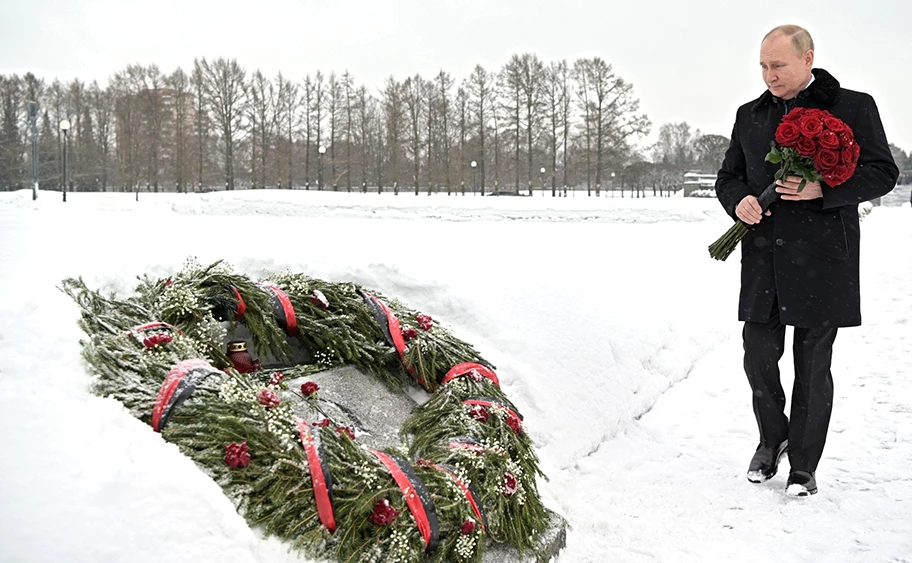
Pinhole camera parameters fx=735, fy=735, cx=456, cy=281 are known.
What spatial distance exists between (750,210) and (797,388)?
34.9 inches

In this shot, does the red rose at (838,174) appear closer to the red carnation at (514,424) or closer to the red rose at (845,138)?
the red rose at (845,138)

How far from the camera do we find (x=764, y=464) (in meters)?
3.62

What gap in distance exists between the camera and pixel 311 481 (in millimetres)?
2381

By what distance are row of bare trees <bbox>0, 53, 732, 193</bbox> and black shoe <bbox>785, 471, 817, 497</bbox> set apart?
37372 mm

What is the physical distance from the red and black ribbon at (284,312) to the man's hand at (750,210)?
224cm

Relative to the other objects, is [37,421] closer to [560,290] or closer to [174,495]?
[174,495]

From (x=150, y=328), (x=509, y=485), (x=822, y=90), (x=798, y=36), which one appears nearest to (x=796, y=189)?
(x=822, y=90)

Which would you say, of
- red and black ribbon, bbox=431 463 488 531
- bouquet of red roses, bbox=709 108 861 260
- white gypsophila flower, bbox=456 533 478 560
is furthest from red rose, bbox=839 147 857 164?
white gypsophila flower, bbox=456 533 478 560

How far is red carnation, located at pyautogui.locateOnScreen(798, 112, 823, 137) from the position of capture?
3.10 meters

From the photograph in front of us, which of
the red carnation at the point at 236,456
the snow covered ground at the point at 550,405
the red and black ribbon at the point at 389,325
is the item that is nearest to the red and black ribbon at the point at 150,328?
the snow covered ground at the point at 550,405

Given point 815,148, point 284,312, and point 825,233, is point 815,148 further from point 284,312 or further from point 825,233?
point 284,312

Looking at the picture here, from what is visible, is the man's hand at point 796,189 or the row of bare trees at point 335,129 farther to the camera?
the row of bare trees at point 335,129

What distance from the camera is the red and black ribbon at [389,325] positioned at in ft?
12.2

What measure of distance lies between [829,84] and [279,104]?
43.2 meters
